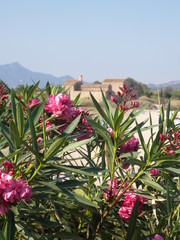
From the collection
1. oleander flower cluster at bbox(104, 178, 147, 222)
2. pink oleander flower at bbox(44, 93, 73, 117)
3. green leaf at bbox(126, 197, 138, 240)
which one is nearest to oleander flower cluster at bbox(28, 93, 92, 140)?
pink oleander flower at bbox(44, 93, 73, 117)

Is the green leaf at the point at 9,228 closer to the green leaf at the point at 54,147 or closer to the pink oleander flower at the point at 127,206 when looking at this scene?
the green leaf at the point at 54,147

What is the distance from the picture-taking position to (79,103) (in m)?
1.61

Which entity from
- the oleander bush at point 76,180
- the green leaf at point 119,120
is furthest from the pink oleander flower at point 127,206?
the green leaf at point 119,120

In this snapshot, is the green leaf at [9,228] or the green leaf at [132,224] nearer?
the green leaf at [9,228]

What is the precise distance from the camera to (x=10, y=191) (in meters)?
0.77

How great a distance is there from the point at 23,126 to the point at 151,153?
32cm

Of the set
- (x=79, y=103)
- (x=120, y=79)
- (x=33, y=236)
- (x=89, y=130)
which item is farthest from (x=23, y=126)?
(x=120, y=79)

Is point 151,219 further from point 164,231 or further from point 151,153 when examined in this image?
point 151,153

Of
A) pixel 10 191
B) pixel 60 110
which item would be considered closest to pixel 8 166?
pixel 10 191

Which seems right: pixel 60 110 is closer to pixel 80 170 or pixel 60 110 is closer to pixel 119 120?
pixel 119 120

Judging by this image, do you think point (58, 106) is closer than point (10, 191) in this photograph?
No

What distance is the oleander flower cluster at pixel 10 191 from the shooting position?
764mm

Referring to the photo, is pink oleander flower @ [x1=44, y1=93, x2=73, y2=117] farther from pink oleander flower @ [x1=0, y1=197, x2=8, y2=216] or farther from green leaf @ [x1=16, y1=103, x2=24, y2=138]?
pink oleander flower @ [x1=0, y1=197, x2=8, y2=216]

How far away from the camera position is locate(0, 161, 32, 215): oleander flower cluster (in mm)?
764
